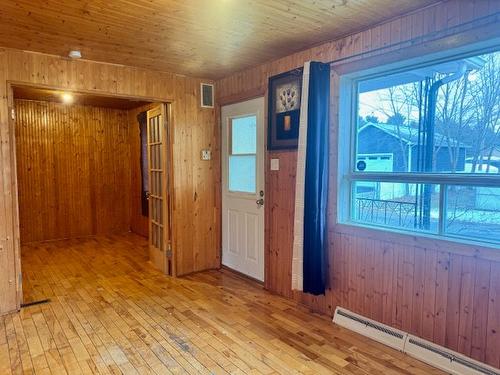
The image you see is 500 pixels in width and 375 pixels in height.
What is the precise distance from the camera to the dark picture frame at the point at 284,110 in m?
3.20

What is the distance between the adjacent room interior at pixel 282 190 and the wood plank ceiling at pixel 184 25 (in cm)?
2

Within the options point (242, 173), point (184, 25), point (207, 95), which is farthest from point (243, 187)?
point (184, 25)

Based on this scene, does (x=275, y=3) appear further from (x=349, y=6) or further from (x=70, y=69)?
(x=70, y=69)

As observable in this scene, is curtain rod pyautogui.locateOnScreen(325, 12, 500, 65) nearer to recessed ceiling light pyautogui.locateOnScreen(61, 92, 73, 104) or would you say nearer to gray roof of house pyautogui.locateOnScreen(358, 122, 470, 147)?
gray roof of house pyautogui.locateOnScreen(358, 122, 470, 147)

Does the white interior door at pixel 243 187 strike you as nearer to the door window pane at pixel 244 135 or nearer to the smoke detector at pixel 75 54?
the door window pane at pixel 244 135

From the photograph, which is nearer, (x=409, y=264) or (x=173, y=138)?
(x=409, y=264)

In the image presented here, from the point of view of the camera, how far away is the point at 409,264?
8.18 ft

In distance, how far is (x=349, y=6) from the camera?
2.29m

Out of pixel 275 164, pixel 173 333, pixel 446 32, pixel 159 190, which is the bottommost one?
pixel 173 333

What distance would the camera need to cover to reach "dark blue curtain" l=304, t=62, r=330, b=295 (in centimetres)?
286

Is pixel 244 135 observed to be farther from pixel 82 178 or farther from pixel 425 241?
pixel 82 178

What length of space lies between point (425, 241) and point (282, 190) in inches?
55.9

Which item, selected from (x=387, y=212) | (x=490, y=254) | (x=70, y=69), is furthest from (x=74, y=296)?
(x=490, y=254)

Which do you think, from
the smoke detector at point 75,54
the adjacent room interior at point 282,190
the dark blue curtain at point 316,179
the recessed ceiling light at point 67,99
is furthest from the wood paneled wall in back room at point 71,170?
the dark blue curtain at point 316,179
